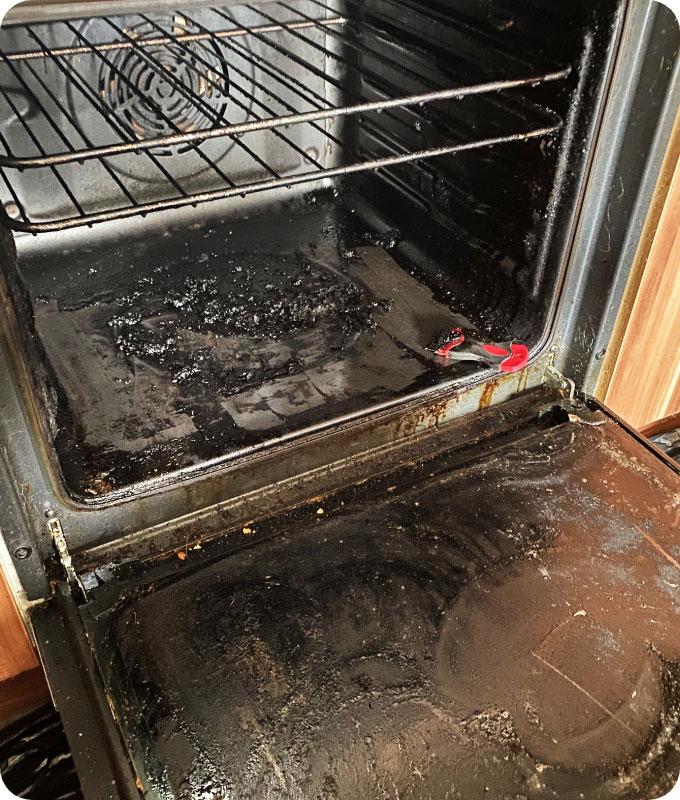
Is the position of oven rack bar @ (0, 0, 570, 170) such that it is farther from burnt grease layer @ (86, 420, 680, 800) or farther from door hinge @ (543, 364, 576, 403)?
burnt grease layer @ (86, 420, 680, 800)

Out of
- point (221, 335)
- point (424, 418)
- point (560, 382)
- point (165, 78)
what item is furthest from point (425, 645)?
point (165, 78)

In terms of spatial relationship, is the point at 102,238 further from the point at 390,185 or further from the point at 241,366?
the point at 390,185

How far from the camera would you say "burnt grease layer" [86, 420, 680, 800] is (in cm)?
70

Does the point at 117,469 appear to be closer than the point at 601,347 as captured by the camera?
Yes

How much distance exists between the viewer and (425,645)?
0.80 metres

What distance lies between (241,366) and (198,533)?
1.05ft

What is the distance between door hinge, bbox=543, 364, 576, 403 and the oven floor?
14cm

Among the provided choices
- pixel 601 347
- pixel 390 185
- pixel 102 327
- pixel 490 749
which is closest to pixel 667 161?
pixel 601 347

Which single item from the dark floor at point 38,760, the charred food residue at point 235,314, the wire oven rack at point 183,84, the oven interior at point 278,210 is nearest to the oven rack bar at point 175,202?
the oven interior at point 278,210

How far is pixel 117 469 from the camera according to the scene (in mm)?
941

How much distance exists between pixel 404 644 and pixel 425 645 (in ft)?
0.07

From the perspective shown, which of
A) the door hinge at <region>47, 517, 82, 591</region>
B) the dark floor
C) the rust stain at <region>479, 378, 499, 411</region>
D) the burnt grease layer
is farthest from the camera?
the rust stain at <region>479, 378, 499, 411</region>

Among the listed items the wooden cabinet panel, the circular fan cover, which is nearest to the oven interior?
the circular fan cover

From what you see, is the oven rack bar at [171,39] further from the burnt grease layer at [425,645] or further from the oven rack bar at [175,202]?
the burnt grease layer at [425,645]
